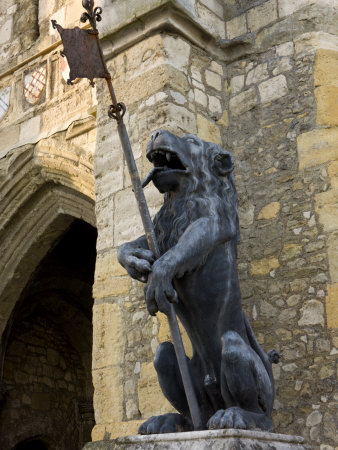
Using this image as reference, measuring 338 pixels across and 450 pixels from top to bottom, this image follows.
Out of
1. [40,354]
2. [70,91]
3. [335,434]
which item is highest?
[70,91]

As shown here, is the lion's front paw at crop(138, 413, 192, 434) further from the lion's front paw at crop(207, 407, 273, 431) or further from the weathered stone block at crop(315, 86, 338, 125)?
the weathered stone block at crop(315, 86, 338, 125)

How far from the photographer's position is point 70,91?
5.78 meters

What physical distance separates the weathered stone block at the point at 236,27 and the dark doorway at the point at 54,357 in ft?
10.4

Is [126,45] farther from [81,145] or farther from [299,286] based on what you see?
[299,286]

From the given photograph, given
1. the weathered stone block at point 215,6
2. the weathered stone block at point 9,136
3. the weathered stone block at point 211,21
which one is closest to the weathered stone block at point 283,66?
the weathered stone block at point 211,21

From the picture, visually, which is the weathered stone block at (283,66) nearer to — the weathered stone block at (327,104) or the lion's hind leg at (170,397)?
the weathered stone block at (327,104)

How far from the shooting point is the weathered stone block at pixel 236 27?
477cm

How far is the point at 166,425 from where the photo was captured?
7.70 feet

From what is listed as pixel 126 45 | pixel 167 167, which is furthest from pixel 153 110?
pixel 167 167

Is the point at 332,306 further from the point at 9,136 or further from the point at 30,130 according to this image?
the point at 9,136

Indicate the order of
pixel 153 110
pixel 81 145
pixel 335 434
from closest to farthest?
pixel 335 434, pixel 153 110, pixel 81 145

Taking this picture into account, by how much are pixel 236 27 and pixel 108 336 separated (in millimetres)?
2485

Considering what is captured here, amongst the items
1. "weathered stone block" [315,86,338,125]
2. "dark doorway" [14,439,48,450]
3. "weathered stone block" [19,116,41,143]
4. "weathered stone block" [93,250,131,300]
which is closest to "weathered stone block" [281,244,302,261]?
"weathered stone block" [315,86,338,125]

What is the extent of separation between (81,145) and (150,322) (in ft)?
7.06
